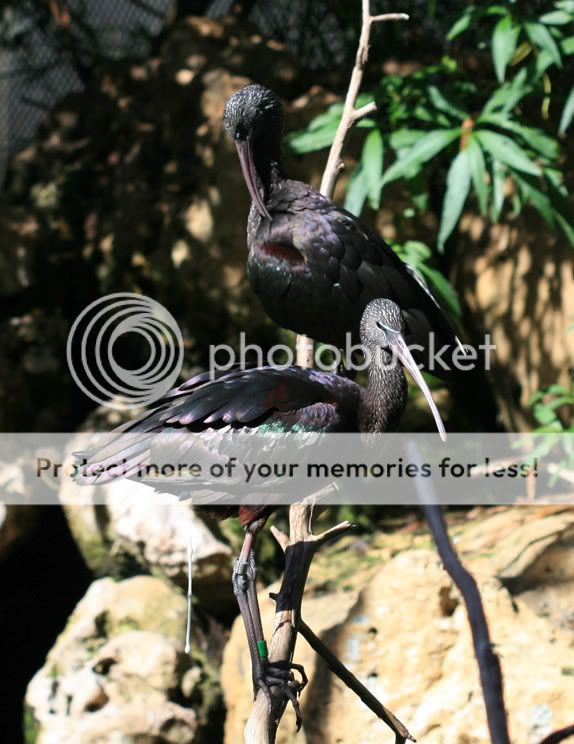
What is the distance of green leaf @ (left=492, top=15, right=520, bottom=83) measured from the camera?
3.02 metres

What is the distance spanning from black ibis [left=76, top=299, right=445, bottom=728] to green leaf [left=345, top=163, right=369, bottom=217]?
1.28 meters

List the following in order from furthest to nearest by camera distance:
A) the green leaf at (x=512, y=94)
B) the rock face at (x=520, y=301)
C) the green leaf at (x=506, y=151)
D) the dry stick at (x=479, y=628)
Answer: the rock face at (x=520, y=301), the green leaf at (x=512, y=94), the green leaf at (x=506, y=151), the dry stick at (x=479, y=628)

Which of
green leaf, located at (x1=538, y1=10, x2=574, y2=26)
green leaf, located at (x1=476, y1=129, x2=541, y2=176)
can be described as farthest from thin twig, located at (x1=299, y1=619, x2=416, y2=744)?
green leaf, located at (x1=538, y1=10, x2=574, y2=26)

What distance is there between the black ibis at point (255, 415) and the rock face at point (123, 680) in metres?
1.23

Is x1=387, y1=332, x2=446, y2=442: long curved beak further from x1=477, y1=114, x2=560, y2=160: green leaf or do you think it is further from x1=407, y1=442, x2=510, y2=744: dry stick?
x1=477, y1=114, x2=560, y2=160: green leaf

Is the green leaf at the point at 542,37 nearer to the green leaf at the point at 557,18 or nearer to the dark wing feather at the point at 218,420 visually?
the green leaf at the point at 557,18

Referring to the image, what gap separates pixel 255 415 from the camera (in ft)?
5.53

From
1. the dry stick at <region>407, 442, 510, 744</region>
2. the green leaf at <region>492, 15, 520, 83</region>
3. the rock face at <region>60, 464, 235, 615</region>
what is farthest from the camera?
the rock face at <region>60, 464, 235, 615</region>

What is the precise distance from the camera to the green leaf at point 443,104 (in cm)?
309

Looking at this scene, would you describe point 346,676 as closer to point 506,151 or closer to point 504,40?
point 506,151

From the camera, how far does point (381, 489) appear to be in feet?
11.7

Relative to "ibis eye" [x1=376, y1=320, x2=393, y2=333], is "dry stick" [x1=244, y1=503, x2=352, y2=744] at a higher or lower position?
lower

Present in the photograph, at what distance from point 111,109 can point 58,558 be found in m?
2.06

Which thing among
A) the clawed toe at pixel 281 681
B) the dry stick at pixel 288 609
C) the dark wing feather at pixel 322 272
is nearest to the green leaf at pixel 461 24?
the dark wing feather at pixel 322 272
